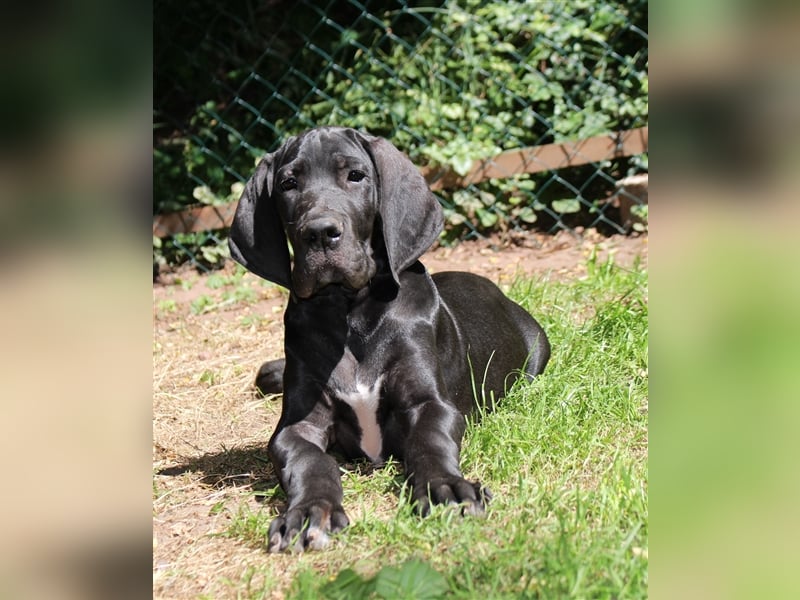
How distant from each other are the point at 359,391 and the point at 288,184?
3.08 ft

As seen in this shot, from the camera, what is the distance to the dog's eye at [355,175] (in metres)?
4.16

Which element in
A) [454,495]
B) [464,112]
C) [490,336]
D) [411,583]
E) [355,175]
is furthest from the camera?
[464,112]

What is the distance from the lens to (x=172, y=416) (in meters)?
5.41

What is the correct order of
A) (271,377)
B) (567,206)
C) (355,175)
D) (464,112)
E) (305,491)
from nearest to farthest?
(305,491) < (355,175) < (271,377) < (567,206) < (464,112)

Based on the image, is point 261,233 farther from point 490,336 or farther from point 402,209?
point 490,336

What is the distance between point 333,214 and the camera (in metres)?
3.90

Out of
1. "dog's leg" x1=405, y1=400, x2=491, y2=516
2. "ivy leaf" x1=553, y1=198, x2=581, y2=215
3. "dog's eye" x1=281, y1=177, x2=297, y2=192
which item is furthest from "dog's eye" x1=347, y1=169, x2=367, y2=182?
"ivy leaf" x1=553, y1=198, x2=581, y2=215

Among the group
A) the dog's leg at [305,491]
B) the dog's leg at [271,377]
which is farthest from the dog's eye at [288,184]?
the dog's leg at [271,377]

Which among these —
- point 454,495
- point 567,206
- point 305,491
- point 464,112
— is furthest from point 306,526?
point 464,112

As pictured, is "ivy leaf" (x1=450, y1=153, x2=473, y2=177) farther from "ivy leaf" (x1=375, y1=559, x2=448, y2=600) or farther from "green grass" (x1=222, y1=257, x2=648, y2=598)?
"ivy leaf" (x1=375, y1=559, x2=448, y2=600)

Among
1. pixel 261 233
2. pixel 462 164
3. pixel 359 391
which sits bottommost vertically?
pixel 359 391
